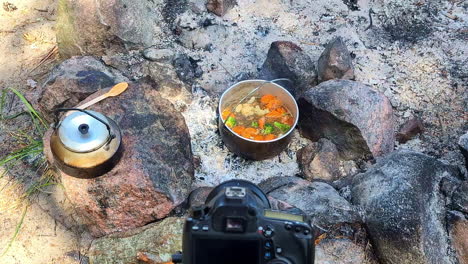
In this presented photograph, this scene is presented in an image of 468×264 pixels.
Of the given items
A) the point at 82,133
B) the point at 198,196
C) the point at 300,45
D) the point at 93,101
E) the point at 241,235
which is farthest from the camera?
the point at 300,45

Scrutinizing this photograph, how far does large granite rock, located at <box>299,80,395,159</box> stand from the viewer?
360cm

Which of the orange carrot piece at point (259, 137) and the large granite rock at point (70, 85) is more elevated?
the orange carrot piece at point (259, 137)

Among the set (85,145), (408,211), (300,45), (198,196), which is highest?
(408,211)

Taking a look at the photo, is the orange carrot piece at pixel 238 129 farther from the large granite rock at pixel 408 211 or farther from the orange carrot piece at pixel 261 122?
the large granite rock at pixel 408 211

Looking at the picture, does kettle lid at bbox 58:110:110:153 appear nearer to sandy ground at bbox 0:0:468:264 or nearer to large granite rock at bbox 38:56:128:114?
large granite rock at bbox 38:56:128:114

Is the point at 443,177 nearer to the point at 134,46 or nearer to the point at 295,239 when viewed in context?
the point at 295,239

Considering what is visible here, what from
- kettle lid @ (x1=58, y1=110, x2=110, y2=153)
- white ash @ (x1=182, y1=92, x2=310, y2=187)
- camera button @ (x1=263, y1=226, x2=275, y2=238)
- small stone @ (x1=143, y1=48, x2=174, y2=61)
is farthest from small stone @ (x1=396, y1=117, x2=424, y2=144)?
kettle lid @ (x1=58, y1=110, x2=110, y2=153)

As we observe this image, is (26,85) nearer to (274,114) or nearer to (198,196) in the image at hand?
(198,196)

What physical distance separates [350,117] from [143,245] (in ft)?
5.68

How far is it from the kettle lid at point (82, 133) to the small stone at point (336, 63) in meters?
1.88

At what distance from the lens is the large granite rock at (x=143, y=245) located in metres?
3.05

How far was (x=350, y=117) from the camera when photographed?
3578 millimetres

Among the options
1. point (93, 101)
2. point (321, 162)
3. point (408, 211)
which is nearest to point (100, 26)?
point (93, 101)

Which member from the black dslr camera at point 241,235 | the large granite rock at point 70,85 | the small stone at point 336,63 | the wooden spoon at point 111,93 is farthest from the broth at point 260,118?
the black dslr camera at point 241,235
